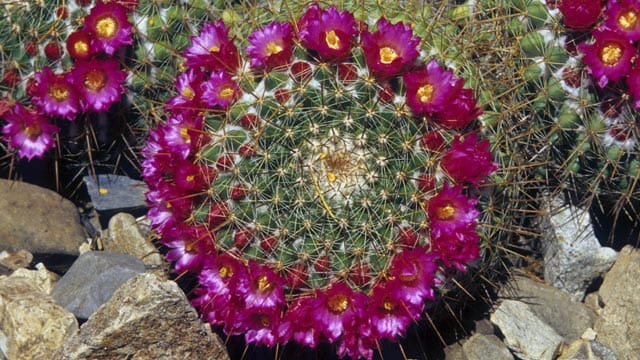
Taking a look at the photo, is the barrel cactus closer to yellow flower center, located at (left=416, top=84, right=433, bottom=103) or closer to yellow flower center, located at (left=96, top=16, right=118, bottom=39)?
yellow flower center, located at (left=416, top=84, right=433, bottom=103)

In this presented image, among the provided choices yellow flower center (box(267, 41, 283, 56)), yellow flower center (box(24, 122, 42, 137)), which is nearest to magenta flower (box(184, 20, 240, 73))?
yellow flower center (box(267, 41, 283, 56))

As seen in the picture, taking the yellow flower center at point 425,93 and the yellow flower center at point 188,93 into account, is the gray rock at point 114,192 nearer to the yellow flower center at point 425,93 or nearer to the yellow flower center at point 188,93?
the yellow flower center at point 188,93

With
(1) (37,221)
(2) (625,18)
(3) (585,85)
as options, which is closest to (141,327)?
(1) (37,221)

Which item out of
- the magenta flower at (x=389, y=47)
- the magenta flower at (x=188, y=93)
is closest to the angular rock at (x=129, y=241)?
the magenta flower at (x=188, y=93)

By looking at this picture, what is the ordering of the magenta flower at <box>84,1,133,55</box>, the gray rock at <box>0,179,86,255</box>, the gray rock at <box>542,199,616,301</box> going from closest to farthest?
the magenta flower at <box>84,1,133,55</box> → the gray rock at <box>0,179,86,255</box> → the gray rock at <box>542,199,616,301</box>

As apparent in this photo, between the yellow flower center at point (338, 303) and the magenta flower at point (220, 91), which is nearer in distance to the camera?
the yellow flower center at point (338, 303)

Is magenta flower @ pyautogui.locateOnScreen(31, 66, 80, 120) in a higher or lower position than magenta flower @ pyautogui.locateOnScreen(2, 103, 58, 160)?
higher

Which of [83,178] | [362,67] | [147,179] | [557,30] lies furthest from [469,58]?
[83,178]
